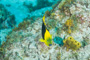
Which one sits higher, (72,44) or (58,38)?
(58,38)

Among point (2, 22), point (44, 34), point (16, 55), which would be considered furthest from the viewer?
point (2, 22)

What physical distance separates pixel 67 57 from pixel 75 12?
7.60 feet

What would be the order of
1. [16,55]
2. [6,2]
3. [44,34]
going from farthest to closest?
1. [6,2]
2. [16,55]
3. [44,34]

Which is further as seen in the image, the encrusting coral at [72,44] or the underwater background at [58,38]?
the underwater background at [58,38]

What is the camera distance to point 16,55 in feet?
13.1

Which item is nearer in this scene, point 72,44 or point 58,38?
point 72,44

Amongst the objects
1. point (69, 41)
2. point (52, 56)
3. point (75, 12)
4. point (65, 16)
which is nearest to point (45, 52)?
point (52, 56)

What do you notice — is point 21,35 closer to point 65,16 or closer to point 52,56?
point 52,56

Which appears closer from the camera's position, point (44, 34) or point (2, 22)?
point (44, 34)

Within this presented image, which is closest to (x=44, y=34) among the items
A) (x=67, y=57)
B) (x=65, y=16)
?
(x=67, y=57)

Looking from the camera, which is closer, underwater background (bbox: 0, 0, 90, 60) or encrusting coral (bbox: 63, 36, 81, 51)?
encrusting coral (bbox: 63, 36, 81, 51)

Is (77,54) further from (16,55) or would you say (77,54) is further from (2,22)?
(2,22)

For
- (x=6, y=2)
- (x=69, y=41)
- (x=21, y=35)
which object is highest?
(x=6, y=2)

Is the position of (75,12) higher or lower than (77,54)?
higher
